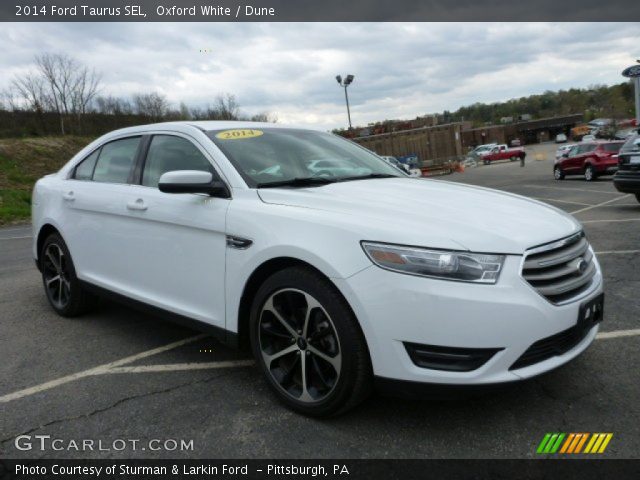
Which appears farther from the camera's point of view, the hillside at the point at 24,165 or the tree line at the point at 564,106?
the tree line at the point at 564,106

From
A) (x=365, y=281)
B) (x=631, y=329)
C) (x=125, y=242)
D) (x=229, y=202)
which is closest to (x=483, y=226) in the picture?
(x=365, y=281)

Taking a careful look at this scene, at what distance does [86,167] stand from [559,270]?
387cm

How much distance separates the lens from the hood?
235cm

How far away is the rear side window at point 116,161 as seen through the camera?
155 inches

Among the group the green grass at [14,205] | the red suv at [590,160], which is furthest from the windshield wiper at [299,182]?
the red suv at [590,160]

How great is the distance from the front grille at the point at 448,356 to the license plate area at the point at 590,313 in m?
0.56

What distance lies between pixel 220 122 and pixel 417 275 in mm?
2243

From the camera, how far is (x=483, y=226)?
2459 millimetres

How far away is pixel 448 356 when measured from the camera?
2279 mm

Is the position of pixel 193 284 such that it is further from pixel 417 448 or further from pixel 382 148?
pixel 382 148

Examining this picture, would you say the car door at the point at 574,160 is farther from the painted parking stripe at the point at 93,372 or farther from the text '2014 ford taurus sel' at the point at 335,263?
the painted parking stripe at the point at 93,372

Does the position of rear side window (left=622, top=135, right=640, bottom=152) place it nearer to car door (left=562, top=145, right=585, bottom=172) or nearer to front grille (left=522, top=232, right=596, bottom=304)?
front grille (left=522, top=232, right=596, bottom=304)

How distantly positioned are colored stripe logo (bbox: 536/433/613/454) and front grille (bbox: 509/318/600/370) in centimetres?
39

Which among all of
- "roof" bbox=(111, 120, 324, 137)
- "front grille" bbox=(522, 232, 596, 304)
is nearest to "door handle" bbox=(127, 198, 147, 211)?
"roof" bbox=(111, 120, 324, 137)
